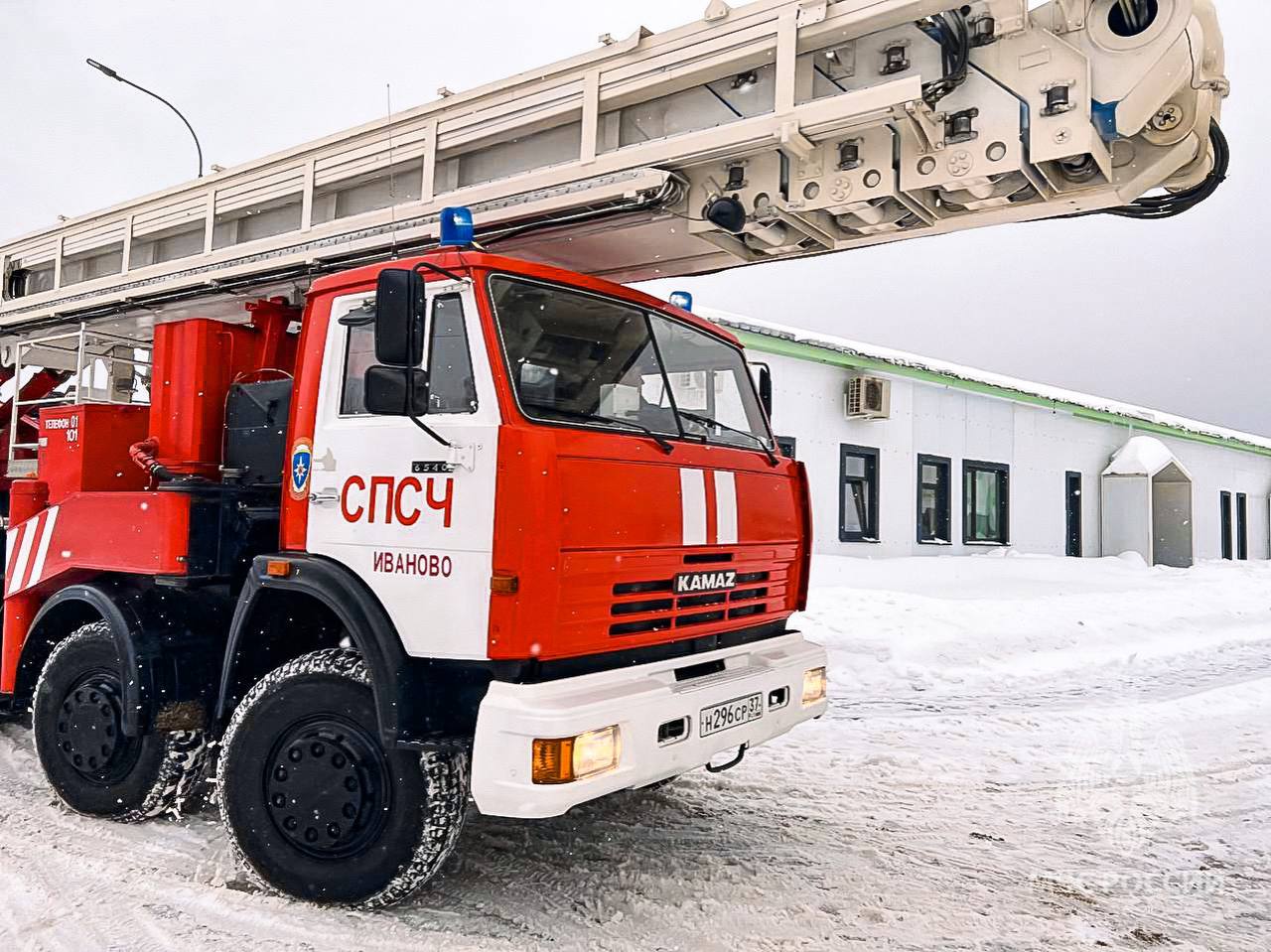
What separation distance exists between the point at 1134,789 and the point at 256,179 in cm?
575

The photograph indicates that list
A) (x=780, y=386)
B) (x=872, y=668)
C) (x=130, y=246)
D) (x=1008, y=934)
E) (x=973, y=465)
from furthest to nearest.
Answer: (x=973, y=465) → (x=780, y=386) → (x=872, y=668) → (x=130, y=246) → (x=1008, y=934)

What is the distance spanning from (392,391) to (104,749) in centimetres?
249

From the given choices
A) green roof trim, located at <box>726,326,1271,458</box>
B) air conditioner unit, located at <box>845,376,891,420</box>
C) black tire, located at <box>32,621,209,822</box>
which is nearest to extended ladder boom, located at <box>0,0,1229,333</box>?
black tire, located at <box>32,621,209,822</box>

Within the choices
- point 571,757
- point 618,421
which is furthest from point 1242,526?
point 571,757

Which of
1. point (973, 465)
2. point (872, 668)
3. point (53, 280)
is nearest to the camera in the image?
point (53, 280)

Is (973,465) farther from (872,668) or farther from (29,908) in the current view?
(29,908)

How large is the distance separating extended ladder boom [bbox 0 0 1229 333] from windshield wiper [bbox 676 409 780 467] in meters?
0.76

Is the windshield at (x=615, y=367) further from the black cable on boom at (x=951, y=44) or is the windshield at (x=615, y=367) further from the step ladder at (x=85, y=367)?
Answer: the step ladder at (x=85, y=367)

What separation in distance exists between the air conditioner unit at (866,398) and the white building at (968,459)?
0.06 ft

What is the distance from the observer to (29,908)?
3.45 m

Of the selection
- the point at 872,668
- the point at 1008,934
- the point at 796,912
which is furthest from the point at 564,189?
the point at 872,668

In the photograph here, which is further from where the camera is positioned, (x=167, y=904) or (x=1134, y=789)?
(x=1134, y=789)

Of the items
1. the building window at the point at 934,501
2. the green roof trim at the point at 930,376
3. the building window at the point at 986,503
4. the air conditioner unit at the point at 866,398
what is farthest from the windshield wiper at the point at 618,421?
the building window at the point at 986,503

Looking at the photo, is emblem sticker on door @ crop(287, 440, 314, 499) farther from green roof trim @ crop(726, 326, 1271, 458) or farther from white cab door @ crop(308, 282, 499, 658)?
green roof trim @ crop(726, 326, 1271, 458)
